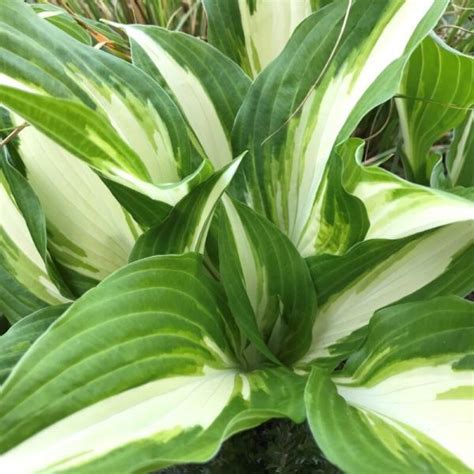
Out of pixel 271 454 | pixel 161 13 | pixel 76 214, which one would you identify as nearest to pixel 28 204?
pixel 76 214

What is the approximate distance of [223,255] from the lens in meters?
0.41

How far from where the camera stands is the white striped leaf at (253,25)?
0.54 meters

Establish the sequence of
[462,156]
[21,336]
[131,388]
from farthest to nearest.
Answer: [462,156] < [21,336] < [131,388]

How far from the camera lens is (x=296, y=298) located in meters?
0.43

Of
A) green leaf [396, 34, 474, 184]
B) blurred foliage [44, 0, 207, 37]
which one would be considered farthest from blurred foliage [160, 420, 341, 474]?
blurred foliage [44, 0, 207, 37]

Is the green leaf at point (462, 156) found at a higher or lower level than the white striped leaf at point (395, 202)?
lower

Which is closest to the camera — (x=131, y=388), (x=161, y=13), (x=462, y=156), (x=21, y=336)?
(x=131, y=388)

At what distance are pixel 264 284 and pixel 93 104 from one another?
174 mm

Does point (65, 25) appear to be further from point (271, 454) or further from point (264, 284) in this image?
point (271, 454)

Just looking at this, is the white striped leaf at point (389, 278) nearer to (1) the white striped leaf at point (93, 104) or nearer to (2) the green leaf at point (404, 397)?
(2) the green leaf at point (404, 397)

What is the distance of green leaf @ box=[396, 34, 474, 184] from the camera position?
44 centimetres

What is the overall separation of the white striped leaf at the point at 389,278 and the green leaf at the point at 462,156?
0.14 m

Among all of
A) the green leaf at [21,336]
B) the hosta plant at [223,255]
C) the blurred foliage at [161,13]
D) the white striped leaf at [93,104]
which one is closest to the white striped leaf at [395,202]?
the hosta plant at [223,255]

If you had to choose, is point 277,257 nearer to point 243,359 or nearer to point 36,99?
point 243,359
